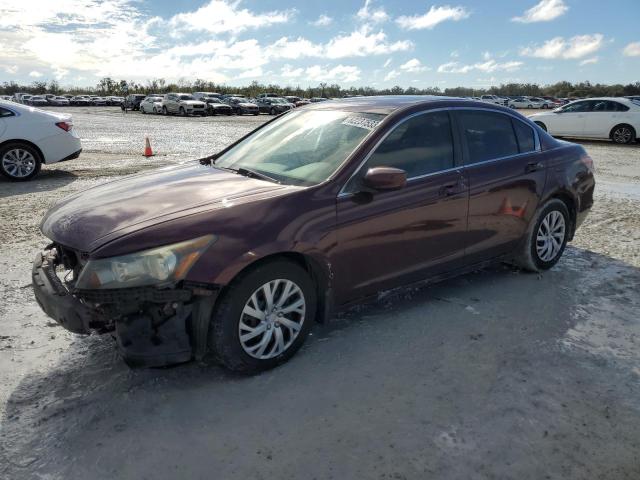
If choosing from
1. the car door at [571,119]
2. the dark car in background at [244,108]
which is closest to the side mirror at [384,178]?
the car door at [571,119]

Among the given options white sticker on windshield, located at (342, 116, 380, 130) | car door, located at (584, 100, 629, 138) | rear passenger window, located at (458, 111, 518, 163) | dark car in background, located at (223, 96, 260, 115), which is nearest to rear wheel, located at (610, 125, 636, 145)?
car door, located at (584, 100, 629, 138)

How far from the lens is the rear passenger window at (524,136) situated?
4.86 m

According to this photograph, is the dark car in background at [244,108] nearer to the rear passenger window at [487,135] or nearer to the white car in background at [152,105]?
the white car in background at [152,105]

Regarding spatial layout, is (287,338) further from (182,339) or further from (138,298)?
(138,298)

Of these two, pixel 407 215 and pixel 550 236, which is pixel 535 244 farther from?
pixel 407 215

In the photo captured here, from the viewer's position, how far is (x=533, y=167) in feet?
15.8

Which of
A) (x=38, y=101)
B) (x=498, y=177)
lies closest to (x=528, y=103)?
(x=38, y=101)

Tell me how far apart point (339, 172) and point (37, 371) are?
90.4 inches

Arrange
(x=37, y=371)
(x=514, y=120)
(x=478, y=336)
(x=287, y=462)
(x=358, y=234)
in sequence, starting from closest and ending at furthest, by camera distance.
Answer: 1. (x=287, y=462)
2. (x=37, y=371)
3. (x=358, y=234)
4. (x=478, y=336)
5. (x=514, y=120)

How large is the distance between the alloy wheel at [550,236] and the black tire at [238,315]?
2.73m

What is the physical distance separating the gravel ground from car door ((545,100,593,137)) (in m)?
14.6

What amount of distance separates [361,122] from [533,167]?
1.82 metres

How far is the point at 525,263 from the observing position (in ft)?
16.5

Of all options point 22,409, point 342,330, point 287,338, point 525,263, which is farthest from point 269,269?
point 525,263
